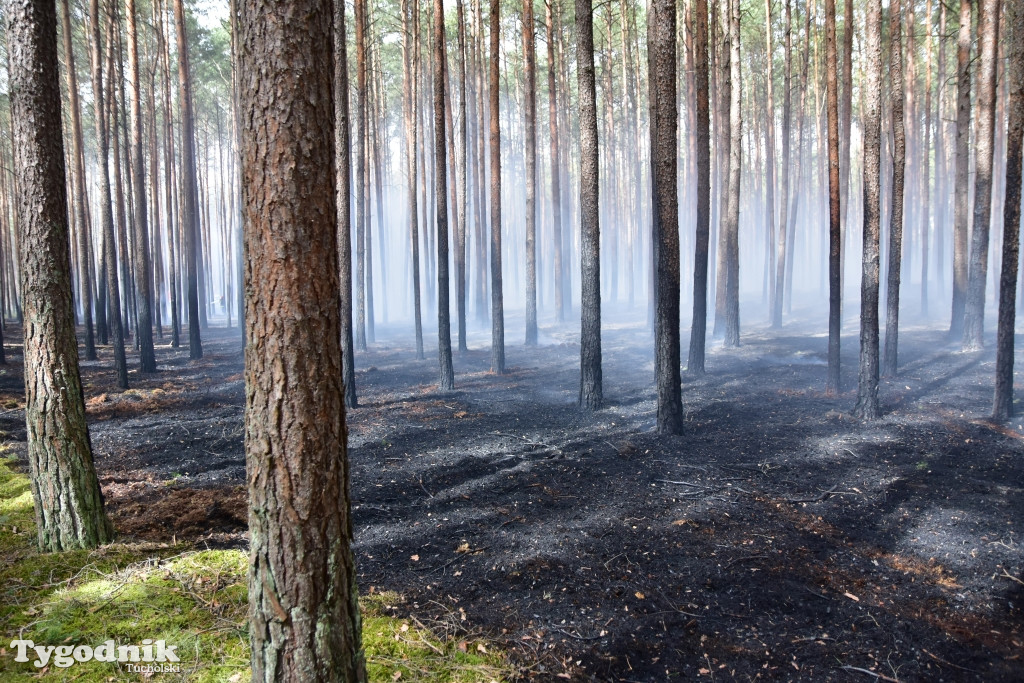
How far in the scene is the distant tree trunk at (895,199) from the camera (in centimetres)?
1104

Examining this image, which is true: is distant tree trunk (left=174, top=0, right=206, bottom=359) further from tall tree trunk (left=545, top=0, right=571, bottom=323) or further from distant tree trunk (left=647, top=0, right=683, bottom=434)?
distant tree trunk (left=647, top=0, right=683, bottom=434)

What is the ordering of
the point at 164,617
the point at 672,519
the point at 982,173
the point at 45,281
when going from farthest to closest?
the point at 982,173 < the point at 672,519 < the point at 45,281 < the point at 164,617

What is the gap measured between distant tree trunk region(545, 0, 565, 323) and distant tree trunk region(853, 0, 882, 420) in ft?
33.6

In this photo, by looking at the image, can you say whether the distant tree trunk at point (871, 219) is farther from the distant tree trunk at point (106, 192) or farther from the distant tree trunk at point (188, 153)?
the distant tree trunk at point (188, 153)

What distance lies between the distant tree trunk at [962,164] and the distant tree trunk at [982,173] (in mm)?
348

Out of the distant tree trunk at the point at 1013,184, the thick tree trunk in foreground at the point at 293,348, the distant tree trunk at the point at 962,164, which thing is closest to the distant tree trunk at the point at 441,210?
the distant tree trunk at the point at 1013,184

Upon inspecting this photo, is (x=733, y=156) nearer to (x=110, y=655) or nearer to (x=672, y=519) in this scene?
(x=672, y=519)

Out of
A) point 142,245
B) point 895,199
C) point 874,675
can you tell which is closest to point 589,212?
point 895,199

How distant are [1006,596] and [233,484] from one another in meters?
7.40

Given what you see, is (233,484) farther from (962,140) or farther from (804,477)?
(962,140)

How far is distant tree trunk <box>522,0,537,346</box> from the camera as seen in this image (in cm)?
1495

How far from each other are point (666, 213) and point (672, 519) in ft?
14.7

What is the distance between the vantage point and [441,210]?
12.3 metres

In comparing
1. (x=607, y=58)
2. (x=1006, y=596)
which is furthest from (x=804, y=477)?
(x=607, y=58)
